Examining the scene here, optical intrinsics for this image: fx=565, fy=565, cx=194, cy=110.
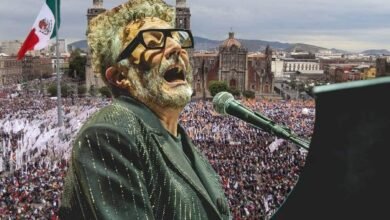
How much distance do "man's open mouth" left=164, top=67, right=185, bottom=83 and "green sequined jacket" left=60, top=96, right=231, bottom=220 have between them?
0.16 metres

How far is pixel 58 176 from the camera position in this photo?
15.9 m

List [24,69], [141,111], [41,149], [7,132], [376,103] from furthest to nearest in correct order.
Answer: [24,69] → [7,132] → [41,149] → [141,111] → [376,103]

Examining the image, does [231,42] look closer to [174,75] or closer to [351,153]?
[174,75]

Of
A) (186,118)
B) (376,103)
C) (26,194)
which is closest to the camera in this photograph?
(376,103)

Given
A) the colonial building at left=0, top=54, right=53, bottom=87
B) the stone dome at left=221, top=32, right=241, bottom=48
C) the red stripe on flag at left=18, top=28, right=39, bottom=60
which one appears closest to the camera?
the red stripe on flag at left=18, top=28, right=39, bottom=60

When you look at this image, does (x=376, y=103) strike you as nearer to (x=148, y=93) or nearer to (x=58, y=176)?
(x=148, y=93)

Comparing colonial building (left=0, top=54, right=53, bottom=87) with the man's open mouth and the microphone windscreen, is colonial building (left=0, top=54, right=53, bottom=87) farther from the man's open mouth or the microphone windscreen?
the man's open mouth

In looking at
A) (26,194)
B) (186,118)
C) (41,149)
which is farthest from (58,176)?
(186,118)

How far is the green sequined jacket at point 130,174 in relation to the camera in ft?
6.40

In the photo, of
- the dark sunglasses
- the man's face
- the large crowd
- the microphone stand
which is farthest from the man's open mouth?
the large crowd

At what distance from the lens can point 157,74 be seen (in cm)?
227

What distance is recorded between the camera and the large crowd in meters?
13.0

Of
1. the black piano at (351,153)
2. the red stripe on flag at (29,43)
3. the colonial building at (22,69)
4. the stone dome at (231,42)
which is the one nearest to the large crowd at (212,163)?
the red stripe on flag at (29,43)

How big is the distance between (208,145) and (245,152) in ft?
8.61
